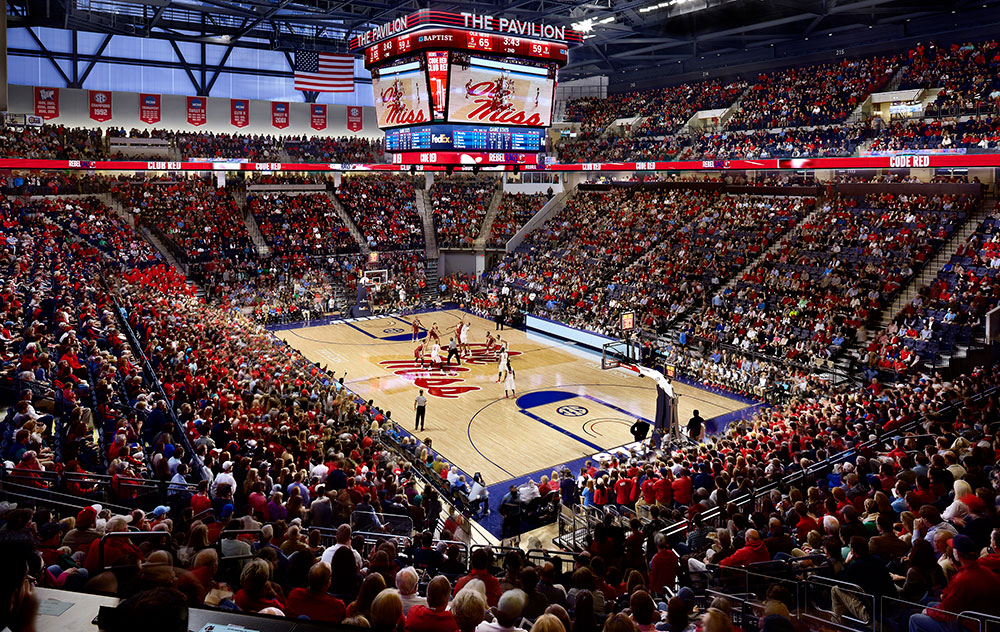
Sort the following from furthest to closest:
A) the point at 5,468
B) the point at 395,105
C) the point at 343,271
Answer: the point at 343,271 < the point at 395,105 < the point at 5,468

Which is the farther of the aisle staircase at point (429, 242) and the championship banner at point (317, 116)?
the championship banner at point (317, 116)

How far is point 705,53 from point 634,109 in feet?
15.6

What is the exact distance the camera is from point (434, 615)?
418 centimetres

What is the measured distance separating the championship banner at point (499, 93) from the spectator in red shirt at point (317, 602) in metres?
19.7

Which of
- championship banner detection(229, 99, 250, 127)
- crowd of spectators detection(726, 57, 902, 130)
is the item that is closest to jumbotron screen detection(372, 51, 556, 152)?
crowd of spectators detection(726, 57, 902, 130)

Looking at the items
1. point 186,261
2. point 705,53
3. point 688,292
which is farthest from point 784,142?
point 186,261

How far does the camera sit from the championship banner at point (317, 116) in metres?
45.1

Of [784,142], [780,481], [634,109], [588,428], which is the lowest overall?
[588,428]

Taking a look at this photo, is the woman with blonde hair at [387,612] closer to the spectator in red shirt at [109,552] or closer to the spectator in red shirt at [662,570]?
the spectator in red shirt at [109,552]

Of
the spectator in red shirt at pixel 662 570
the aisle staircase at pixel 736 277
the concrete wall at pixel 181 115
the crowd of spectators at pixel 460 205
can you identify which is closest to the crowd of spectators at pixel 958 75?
the aisle staircase at pixel 736 277

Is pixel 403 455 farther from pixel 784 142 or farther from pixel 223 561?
pixel 784 142

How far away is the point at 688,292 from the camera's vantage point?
27.3 metres

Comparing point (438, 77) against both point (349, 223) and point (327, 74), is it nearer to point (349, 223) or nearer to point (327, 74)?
point (327, 74)

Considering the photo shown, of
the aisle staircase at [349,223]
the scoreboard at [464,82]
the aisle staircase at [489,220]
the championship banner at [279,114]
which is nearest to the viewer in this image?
the scoreboard at [464,82]
